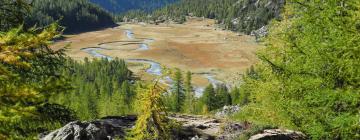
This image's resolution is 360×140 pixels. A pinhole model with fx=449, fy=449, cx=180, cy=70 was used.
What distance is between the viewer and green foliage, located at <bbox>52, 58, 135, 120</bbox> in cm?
8744

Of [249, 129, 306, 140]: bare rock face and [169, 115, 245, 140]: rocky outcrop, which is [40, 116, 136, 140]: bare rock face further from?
[249, 129, 306, 140]: bare rock face

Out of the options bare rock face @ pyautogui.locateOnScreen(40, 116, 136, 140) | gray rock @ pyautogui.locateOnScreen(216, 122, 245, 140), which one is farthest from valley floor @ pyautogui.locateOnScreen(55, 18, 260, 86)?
bare rock face @ pyautogui.locateOnScreen(40, 116, 136, 140)

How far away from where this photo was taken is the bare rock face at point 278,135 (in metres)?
23.6

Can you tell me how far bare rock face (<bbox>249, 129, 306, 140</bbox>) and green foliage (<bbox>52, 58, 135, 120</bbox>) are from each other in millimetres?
61084

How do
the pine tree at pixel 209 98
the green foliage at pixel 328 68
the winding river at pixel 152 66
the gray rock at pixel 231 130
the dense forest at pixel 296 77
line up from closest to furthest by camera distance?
1. the dense forest at pixel 296 77
2. the green foliage at pixel 328 68
3. the gray rock at pixel 231 130
4. the pine tree at pixel 209 98
5. the winding river at pixel 152 66

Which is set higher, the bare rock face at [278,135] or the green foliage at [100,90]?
the bare rock face at [278,135]

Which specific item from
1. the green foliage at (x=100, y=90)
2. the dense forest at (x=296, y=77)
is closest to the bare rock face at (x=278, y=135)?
the dense forest at (x=296, y=77)

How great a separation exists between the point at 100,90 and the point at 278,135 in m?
91.5

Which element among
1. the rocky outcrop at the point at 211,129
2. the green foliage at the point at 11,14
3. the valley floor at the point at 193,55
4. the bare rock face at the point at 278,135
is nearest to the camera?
the green foliage at the point at 11,14

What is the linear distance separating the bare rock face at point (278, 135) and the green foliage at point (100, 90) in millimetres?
61084

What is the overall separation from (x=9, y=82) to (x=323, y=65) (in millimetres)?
13061

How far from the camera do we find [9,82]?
8.66 metres

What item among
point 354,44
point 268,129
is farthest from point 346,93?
point 268,129

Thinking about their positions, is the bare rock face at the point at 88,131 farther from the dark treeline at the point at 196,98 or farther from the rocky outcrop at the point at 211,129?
the dark treeline at the point at 196,98
